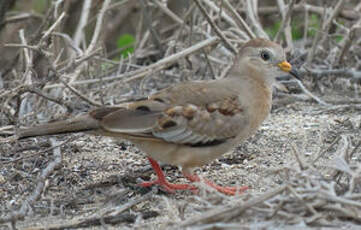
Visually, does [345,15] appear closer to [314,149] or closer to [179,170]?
[314,149]

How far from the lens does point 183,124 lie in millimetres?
4785

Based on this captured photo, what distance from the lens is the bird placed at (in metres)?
4.67

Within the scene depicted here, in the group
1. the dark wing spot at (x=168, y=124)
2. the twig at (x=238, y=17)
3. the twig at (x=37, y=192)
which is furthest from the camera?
→ the twig at (x=238, y=17)

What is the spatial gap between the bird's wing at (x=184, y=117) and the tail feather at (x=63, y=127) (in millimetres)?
81

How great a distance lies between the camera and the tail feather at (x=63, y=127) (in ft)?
15.1

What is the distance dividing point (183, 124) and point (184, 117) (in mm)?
54

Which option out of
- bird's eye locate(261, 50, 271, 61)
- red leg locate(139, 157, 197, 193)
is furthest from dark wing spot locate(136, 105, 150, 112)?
bird's eye locate(261, 50, 271, 61)

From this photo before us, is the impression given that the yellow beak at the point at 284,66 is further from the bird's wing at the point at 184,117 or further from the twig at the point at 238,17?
the twig at the point at 238,17

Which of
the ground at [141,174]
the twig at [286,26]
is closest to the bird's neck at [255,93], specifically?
the ground at [141,174]

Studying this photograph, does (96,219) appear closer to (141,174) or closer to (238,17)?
(141,174)

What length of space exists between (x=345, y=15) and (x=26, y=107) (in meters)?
3.76

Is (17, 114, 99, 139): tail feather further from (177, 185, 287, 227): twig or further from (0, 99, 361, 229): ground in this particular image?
(177, 185, 287, 227): twig

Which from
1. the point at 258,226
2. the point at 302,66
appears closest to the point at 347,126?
the point at 302,66

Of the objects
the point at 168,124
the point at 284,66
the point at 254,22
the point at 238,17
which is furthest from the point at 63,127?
the point at 254,22
